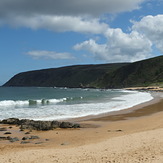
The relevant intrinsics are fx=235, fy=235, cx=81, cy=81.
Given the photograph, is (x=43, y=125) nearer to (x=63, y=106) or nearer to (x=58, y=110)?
(x=58, y=110)

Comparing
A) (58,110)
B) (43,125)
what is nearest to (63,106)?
(58,110)

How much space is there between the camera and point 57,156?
9.72 meters

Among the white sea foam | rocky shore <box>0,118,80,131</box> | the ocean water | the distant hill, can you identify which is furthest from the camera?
the distant hill

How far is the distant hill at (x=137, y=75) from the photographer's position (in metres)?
140

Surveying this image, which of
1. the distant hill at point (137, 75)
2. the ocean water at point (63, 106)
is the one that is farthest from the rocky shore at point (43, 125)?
the distant hill at point (137, 75)

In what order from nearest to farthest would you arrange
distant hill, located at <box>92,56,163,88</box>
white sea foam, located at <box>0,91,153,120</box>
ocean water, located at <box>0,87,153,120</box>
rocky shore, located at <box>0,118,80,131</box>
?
rocky shore, located at <box>0,118,80,131</box>, white sea foam, located at <box>0,91,153,120</box>, ocean water, located at <box>0,87,153,120</box>, distant hill, located at <box>92,56,163,88</box>

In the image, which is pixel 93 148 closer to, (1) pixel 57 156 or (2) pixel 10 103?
(1) pixel 57 156

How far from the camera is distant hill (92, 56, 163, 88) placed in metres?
140

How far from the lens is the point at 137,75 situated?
149 meters

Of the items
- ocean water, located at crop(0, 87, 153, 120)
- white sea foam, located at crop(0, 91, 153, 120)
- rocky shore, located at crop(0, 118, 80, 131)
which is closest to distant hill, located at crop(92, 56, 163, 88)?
ocean water, located at crop(0, 87, 153, 120)

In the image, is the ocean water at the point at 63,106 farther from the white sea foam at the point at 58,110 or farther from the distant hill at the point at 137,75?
the distant hill at the point at 137,75

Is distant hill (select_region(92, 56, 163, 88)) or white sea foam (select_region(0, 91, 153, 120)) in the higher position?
distant hill (select_region(92, 56, 163, 88))

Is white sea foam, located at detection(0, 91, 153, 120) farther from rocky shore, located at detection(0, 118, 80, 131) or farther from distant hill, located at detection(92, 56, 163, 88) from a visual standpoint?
distant hill, located at detection(92, 56, 163, 88)

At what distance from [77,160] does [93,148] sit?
6.07 ft
